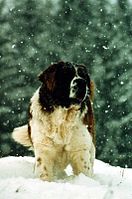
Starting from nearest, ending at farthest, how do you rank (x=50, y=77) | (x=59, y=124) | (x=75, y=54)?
1. (x=50, y=77)
2. (x=59, y=124)
3. (x=75, y=54)

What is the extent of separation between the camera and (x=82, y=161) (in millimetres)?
6699

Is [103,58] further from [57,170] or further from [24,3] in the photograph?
[57,170]

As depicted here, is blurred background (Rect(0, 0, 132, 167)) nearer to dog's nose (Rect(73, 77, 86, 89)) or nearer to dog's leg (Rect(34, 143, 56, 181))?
dog's leg (Rect(34, 143, 56, 181))

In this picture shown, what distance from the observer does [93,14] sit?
26.5 meters

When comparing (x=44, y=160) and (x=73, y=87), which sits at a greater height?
(x=73, y=87)

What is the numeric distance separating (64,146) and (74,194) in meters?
2.14

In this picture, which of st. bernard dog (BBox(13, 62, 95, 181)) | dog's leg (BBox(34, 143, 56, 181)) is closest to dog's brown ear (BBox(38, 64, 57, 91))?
st. bernard dog (BBox(13, 62, 95, 181))

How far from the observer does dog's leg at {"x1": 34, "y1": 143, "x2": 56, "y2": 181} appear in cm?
665

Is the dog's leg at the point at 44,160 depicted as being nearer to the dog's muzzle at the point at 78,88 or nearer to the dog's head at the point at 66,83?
the dog's head at the point at 66,83

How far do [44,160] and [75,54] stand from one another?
19.1 meters

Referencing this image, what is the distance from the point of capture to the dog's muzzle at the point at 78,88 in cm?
646

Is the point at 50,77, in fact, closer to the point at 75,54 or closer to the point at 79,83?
the point at 79,83

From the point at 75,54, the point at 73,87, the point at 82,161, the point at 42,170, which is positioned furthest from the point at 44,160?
the point at 75,54

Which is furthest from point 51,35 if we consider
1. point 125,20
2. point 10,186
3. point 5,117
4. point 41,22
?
point 10,186
